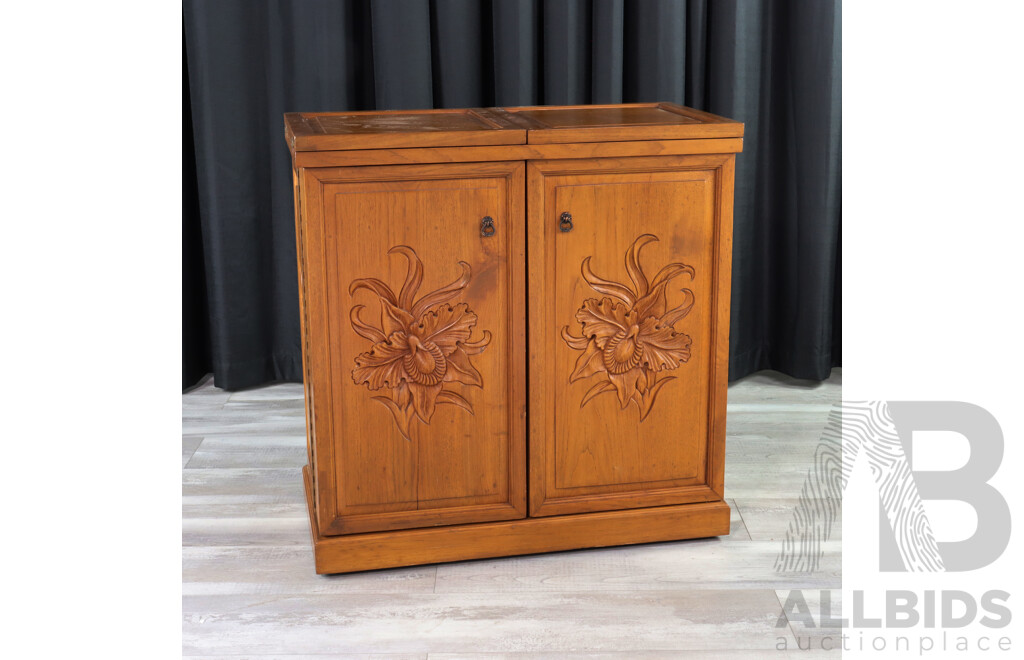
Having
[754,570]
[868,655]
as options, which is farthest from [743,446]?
[868,655]

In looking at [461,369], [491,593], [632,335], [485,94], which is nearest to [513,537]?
[491,593]

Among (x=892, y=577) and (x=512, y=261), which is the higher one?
(x=512, y=261)

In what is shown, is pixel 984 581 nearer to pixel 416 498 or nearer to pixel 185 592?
pixel 416 498

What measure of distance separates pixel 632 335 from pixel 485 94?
114 cm

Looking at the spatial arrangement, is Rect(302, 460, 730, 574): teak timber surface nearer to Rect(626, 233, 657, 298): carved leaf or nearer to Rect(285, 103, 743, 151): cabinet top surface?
Rect(626, 233, 657, 298): carved leaf

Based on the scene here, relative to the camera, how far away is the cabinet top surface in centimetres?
176

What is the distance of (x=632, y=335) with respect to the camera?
193 centimetres

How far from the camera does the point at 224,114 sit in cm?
272

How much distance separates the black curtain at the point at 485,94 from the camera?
2654 mm

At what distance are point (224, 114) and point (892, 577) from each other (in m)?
2.01

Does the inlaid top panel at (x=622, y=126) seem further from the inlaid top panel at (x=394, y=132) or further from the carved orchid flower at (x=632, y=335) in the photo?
the carved orchid flower at (x=632, y=335)

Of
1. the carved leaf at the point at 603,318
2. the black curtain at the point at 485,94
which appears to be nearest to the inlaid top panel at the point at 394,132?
the carved leaf at the point at 603,318

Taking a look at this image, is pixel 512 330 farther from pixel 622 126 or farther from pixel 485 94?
pixel 485 94

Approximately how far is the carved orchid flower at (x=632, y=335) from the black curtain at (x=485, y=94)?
0.92m
